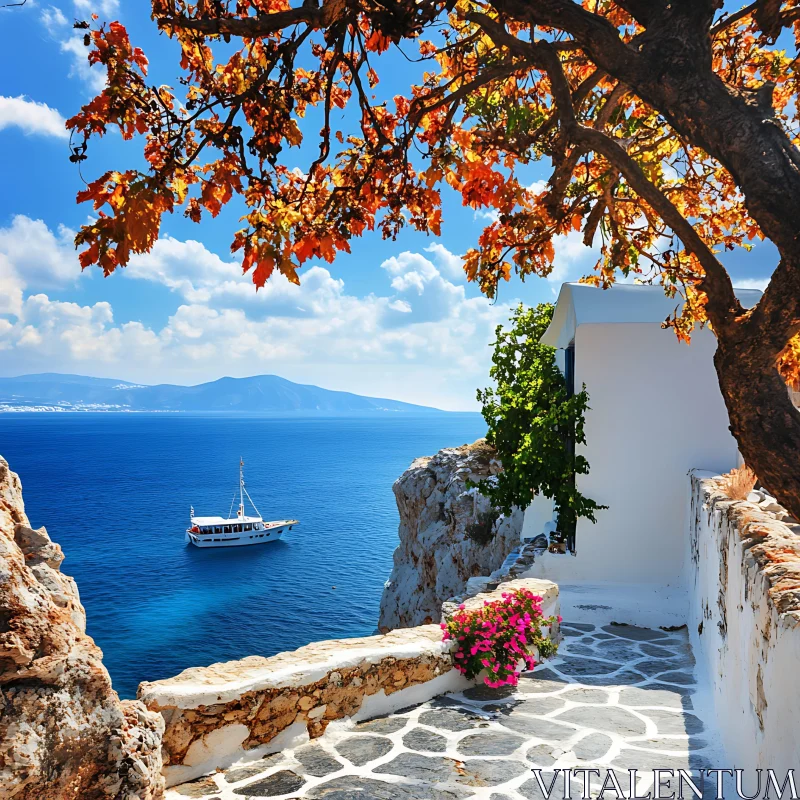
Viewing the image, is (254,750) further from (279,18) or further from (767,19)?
(767,19)

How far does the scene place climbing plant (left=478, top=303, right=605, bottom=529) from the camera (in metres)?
9.41

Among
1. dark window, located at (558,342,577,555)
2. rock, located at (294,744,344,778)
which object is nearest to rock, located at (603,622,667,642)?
dark window, located at (558,342,577,555)

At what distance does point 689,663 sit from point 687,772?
264 centimetres

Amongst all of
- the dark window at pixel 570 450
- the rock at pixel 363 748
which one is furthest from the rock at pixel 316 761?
the dark window at pixel 570 450

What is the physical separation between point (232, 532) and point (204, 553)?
374 cm

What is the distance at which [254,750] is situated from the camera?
14.0ft

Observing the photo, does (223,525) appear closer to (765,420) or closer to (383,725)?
(383,725)

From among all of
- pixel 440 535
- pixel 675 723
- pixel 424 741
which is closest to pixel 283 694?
pixel 424 741

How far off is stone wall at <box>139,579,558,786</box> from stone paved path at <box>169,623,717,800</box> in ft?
0.34

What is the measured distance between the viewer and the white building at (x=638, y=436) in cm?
915

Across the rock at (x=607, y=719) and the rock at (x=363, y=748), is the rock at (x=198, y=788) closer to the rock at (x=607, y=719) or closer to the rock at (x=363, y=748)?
the rock at (x=363, y=748)

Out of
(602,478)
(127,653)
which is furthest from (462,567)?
(127,653)

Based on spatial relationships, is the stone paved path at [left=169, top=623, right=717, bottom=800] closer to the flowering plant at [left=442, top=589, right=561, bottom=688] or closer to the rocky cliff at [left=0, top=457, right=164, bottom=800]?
the flowering plant at [left=442, top=589, right=561, bottom=688]

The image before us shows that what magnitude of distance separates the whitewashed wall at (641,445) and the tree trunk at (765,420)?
6.83 metres
